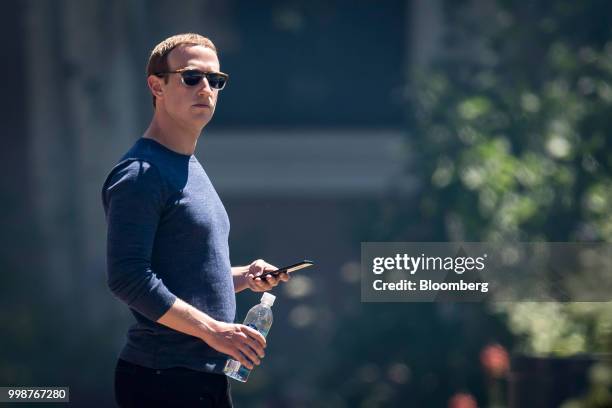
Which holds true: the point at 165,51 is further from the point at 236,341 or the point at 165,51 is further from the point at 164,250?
the point at 236,341

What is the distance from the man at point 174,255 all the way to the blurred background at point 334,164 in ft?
10.5

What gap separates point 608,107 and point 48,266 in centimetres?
432

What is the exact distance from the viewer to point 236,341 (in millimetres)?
2650

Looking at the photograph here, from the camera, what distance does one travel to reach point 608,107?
6.84 meters

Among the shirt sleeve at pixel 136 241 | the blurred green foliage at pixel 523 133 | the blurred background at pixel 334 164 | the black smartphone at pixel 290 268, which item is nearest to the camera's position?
the shirt sleeve at pixel 136 241

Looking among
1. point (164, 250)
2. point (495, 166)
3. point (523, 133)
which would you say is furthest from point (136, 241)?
point (523, 133)

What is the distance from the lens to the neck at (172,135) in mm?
2871

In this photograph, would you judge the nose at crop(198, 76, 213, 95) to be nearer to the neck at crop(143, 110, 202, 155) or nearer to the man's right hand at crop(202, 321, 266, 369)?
the neck at crop(143, 110, 202, 155)

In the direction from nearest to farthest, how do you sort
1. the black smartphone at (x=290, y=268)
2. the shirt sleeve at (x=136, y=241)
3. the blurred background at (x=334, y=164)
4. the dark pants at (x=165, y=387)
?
the shirt sleeve at (x=136, y=241) → the dark pants at (x=165, y=387) → the black smartphone at (x=290, y=268) → the blurred background at (x=334, y=164)

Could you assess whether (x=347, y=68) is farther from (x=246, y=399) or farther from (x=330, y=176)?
(x=246, y=399)

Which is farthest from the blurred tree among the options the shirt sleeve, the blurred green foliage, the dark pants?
the shirt sleeve

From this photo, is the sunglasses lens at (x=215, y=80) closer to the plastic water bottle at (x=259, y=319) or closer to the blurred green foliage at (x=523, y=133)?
the plastic water bottle at (x=259, y=319)

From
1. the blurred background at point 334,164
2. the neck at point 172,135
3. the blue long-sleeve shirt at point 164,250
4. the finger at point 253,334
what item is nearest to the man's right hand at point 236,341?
the finger at point 253,334

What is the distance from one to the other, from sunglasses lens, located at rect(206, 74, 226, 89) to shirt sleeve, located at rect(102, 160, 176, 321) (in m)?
0.34
